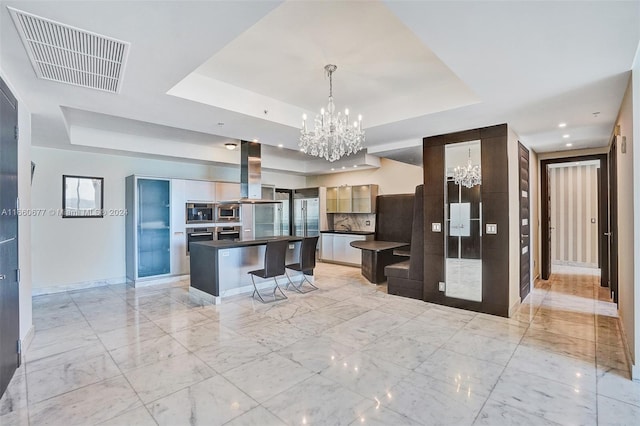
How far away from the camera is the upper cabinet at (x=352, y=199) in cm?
803

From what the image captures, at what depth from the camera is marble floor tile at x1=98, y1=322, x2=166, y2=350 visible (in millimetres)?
3328

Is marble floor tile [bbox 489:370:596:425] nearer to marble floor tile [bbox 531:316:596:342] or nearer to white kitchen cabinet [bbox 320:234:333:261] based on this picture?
marble floor tile [bbox 531:316:596:342]

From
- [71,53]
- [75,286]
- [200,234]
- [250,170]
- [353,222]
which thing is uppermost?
[71,53]

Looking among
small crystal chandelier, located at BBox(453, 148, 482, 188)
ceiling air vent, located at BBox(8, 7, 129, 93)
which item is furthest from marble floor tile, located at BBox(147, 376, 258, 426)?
small crystal chandelier, located at BBox(453, 148, 482, 188)

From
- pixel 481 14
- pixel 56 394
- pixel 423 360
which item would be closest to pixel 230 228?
pixel 56 394

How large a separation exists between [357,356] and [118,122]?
16.5ft

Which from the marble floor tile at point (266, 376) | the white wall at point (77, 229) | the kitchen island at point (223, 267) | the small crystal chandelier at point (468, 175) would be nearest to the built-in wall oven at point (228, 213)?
the white wall at point (77, 229)

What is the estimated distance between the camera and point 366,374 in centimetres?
264

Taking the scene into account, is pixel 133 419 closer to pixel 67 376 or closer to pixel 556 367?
pixel 67 376

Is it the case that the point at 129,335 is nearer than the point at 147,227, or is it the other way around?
the point at 129,335

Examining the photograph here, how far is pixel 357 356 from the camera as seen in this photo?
9.77 feet

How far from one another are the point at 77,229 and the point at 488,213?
6979mm

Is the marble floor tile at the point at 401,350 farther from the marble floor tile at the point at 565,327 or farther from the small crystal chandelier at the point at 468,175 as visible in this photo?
the small crystal chandelier at the point at 468,175

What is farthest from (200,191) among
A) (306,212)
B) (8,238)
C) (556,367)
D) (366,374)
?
(556,367)
